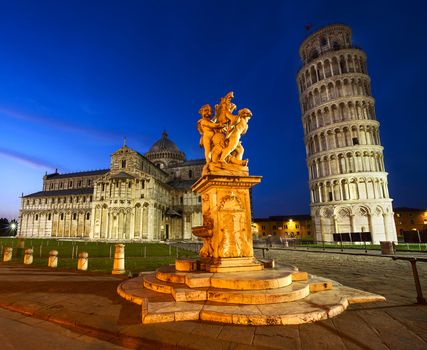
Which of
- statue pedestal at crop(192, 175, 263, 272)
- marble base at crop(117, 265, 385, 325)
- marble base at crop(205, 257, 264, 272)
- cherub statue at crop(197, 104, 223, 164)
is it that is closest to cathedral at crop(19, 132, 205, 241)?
cherub statue at crop(197, 104, 223, 164)

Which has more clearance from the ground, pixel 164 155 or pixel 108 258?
pixel 164 155

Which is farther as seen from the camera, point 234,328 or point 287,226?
point 287,226

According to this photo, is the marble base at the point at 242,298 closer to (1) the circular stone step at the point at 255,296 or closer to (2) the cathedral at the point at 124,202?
(1) the circular stone step at the point at 255,296

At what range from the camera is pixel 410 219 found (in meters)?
78.1

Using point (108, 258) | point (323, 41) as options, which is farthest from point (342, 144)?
point (108, 258)

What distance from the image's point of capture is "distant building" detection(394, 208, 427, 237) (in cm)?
7681

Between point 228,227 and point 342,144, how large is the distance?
41775 mm

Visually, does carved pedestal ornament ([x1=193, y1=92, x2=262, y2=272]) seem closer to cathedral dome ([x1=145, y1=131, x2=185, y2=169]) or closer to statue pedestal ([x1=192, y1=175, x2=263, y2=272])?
statue pedestal ([x1=192, y1=175, x2=263, y2=272])

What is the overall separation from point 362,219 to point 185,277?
41.2 metres

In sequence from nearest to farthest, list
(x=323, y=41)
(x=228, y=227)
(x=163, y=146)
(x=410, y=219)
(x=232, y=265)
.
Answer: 1. (x=232, y=265)
2. (x=228, y=227)
3. (x=323, y=41)
4. (x=163, y=146)
5. (x=410, y=219)

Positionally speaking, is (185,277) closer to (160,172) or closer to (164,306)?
(164,306)

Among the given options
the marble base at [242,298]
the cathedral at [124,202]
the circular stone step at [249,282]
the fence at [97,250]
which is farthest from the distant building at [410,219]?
the circular stone step at [249,282]

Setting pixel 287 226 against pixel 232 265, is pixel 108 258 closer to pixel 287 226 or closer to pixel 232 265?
pixel 232 265

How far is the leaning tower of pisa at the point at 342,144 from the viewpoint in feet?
127
